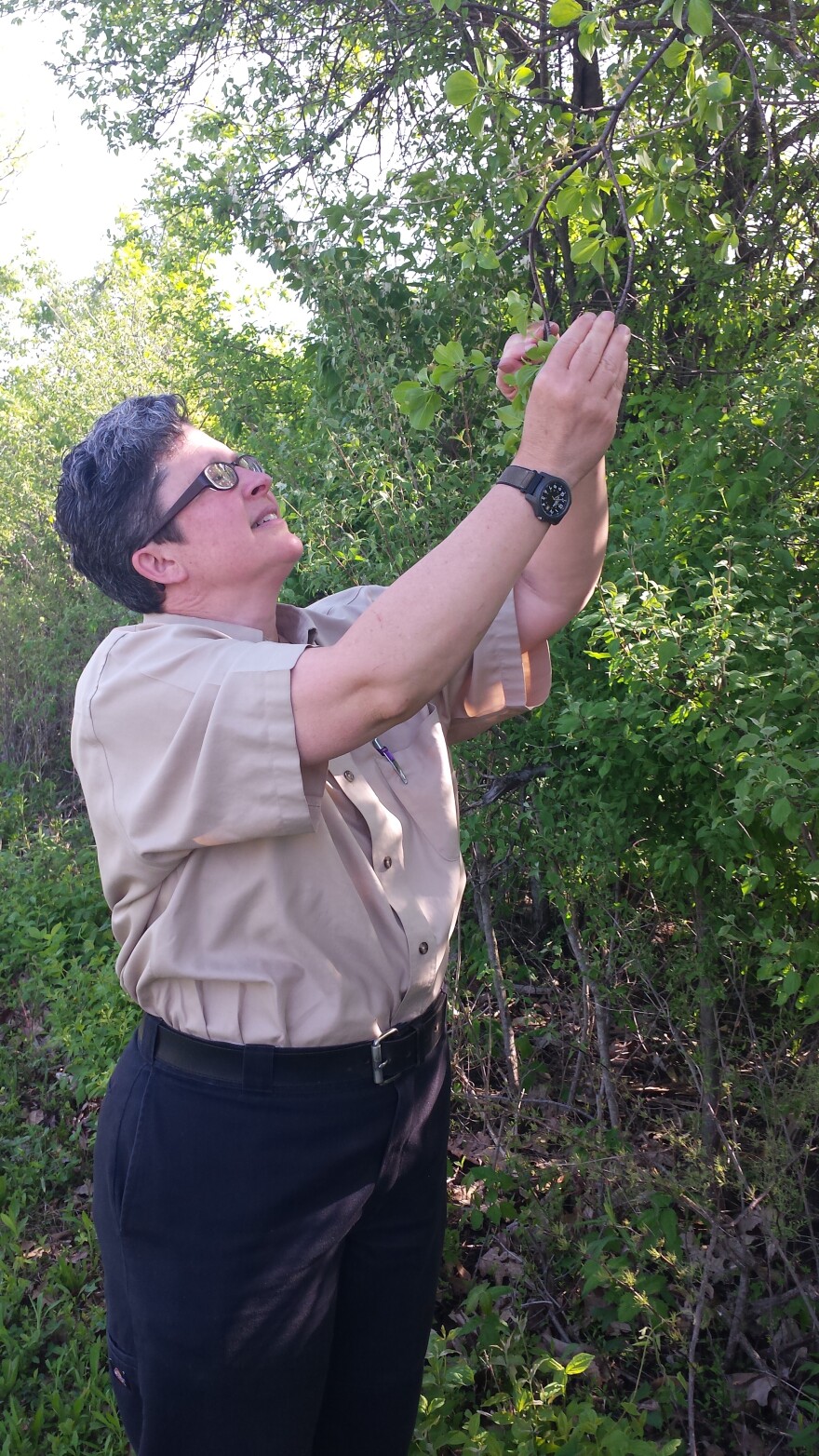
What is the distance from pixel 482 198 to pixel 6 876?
469cm

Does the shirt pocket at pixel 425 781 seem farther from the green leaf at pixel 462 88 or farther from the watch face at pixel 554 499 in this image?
the green leaf at pixel 462 88

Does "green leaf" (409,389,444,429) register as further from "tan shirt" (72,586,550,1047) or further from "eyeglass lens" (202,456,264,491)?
"tan shirt" (72,586,550,1047)

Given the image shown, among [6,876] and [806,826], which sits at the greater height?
[806,826]

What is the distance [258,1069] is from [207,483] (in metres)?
0.96

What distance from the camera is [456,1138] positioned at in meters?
3.73

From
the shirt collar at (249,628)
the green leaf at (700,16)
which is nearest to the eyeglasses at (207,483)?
the shirt collar at (249,628)

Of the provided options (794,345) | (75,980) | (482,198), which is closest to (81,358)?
(75,980)

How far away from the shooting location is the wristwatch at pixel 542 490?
1531mm

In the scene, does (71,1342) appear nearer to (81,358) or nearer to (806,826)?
(806,826)

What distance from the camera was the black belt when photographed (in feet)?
5.75

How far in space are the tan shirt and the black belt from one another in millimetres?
21

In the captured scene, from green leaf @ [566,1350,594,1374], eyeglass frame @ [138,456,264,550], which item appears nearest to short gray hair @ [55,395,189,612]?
eyeglass frame @ [138,456,264,550]

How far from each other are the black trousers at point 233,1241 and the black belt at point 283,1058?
0.02 m

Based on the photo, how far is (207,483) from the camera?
1.91 metres
